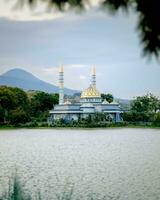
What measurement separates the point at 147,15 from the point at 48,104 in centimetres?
8147

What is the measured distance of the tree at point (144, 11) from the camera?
2240 millimetres

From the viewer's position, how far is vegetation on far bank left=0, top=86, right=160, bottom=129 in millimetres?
69875

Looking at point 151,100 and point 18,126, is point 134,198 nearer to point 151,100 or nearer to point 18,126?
point 18,126

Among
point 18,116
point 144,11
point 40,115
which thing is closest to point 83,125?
point 40,115

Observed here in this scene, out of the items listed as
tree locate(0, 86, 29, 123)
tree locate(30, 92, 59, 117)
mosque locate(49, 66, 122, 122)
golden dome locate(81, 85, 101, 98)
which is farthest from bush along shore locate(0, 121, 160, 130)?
golden dome locate(81, 85, 101, 98)

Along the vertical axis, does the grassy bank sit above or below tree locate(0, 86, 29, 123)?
below

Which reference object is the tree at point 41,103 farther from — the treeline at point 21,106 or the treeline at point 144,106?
the treeline at point 144,106

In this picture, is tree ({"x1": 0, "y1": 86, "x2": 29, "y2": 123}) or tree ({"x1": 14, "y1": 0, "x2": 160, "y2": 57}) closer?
tree ({"x1": 14, "y1": 0, "x2": 160, "y2": 57})

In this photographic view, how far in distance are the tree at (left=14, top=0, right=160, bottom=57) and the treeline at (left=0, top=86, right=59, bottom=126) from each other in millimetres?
65305

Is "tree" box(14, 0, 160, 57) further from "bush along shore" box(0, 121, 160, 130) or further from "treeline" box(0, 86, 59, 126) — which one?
"bush along shore" box(0, 121, 160, 130)

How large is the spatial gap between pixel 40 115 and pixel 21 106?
21.0 ft

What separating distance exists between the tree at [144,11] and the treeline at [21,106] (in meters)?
65.3

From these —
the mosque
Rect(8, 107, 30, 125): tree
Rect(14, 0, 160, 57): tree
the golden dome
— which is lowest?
Rect(14, 0, 160, 57): tree

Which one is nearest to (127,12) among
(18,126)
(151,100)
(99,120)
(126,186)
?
(126,186)
